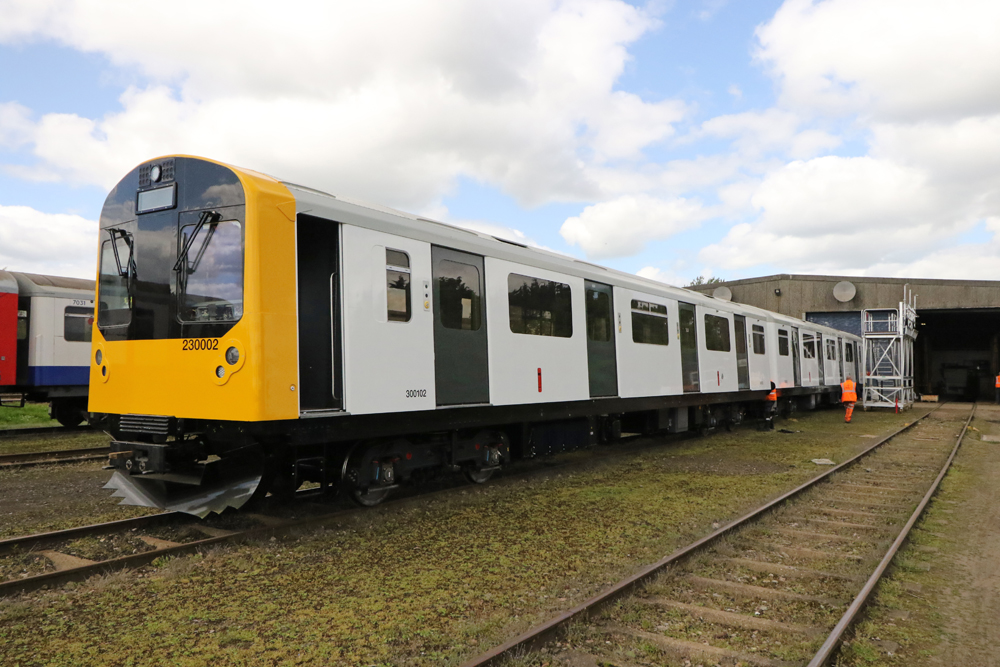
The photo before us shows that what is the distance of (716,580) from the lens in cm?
521

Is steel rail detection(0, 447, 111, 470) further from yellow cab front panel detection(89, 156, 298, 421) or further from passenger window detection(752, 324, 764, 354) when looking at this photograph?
passenger window detection(752, 324, 764, 354)

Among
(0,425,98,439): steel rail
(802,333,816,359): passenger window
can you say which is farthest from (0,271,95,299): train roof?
(802,333,816,359): passenger window

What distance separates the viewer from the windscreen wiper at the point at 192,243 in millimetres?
6105

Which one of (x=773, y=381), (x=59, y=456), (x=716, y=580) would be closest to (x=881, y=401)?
(x=773, y=381)

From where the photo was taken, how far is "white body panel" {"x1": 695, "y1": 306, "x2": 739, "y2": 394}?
1404 centimetres

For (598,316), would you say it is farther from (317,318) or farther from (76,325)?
(76,325)

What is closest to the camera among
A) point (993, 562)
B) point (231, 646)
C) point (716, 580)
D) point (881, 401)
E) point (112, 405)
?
point (231, 646)

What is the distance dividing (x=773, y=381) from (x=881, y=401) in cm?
1176

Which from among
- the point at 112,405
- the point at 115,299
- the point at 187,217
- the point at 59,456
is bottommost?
the point at 59,456

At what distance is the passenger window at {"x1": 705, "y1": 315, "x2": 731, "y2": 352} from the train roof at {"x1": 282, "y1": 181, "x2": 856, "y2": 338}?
2212 mm

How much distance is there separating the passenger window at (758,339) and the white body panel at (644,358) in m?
4.89

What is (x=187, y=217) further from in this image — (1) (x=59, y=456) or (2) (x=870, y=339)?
(2) (x=870, y=339)

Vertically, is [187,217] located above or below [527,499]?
above

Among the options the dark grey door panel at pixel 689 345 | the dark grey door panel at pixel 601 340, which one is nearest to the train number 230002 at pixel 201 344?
the dark grey door panel at pixel 601 340
